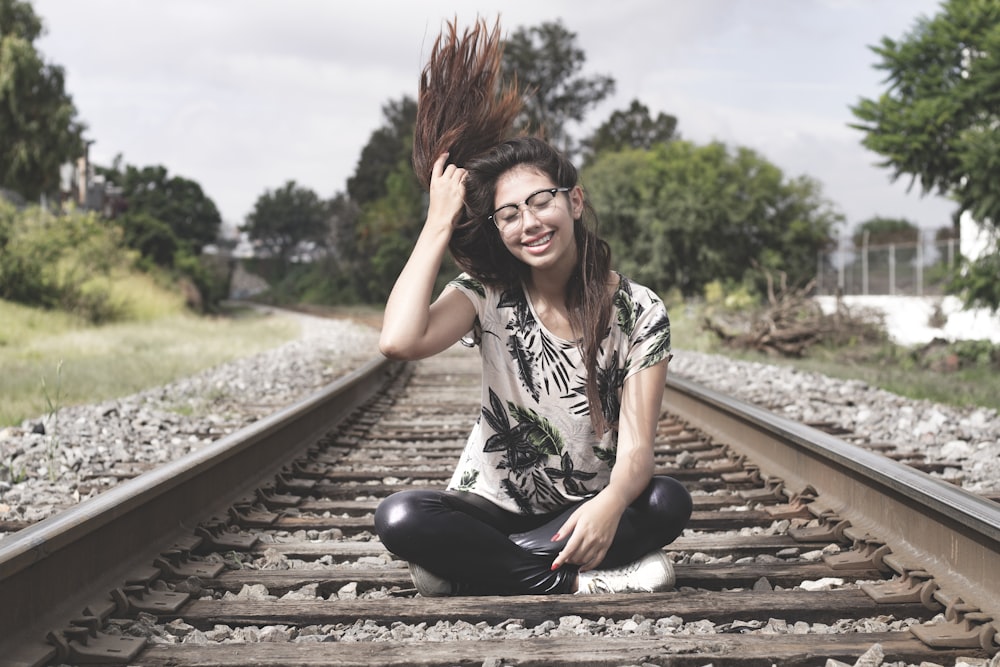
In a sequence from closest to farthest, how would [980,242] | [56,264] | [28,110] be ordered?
[980,242] < [56,264] < [28,110]

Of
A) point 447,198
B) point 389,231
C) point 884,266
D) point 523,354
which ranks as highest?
point 389,231

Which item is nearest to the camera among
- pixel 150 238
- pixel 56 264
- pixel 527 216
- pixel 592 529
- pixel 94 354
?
pixel 592 529

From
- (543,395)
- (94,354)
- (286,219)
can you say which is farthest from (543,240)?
(286,219)

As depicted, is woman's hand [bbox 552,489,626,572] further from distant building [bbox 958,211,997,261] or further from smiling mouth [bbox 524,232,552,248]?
distant building [bbox 958,211,997,261]

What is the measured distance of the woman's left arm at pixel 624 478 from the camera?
7.95 ft

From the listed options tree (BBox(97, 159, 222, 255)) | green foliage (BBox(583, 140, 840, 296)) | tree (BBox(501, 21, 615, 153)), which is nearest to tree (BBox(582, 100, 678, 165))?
tree (BBox(501, 21, 615, 153))

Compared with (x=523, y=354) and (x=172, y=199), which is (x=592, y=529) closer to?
(x=523, y=354)

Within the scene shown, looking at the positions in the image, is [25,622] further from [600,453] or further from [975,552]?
[975,552]

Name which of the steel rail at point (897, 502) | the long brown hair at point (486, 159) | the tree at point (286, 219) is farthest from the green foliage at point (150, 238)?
the tree at point (286, 219)

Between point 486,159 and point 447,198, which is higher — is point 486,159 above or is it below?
above

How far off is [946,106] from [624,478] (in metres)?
12.1

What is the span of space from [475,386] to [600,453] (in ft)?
20.5

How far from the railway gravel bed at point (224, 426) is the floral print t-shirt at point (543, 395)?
1579mm

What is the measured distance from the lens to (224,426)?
5887 mm
